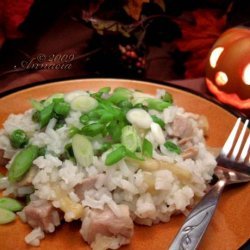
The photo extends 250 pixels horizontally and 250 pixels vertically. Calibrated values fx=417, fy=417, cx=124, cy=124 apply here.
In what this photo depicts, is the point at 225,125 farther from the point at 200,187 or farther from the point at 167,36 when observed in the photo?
the point at 167,36

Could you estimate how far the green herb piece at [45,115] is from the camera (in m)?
1.51

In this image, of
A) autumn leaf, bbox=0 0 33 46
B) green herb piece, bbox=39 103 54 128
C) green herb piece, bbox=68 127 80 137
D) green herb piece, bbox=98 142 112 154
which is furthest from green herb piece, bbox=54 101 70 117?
autumn leaf, bbox=0 0 33 46

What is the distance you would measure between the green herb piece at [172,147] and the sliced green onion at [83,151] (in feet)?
0.92

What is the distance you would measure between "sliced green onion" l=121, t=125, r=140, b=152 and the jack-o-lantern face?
3.05ft

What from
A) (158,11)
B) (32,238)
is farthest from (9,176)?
(158,11)

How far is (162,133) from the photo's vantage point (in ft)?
5.00

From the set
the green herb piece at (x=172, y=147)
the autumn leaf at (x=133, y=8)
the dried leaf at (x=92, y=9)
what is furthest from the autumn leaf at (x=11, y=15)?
the green herb piece at (x=172, y=147)

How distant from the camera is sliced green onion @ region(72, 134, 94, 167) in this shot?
1.35 metres

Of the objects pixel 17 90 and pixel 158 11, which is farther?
pixel 158 11

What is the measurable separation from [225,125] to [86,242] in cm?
83

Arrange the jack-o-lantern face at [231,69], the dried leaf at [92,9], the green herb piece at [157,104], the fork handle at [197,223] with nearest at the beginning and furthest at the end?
the fork handle at [197,223], the green herb piece at [157,104], the jack-o-lantern face at [231,69], the dried leaf at [92,9]

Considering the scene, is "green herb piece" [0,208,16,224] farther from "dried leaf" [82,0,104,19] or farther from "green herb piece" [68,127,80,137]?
"dried leaf" [82,0,104,19]

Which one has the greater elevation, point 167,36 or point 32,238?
point 32,238

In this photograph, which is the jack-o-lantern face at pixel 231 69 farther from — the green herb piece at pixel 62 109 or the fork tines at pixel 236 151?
the green herb piece at pixel 62 109
